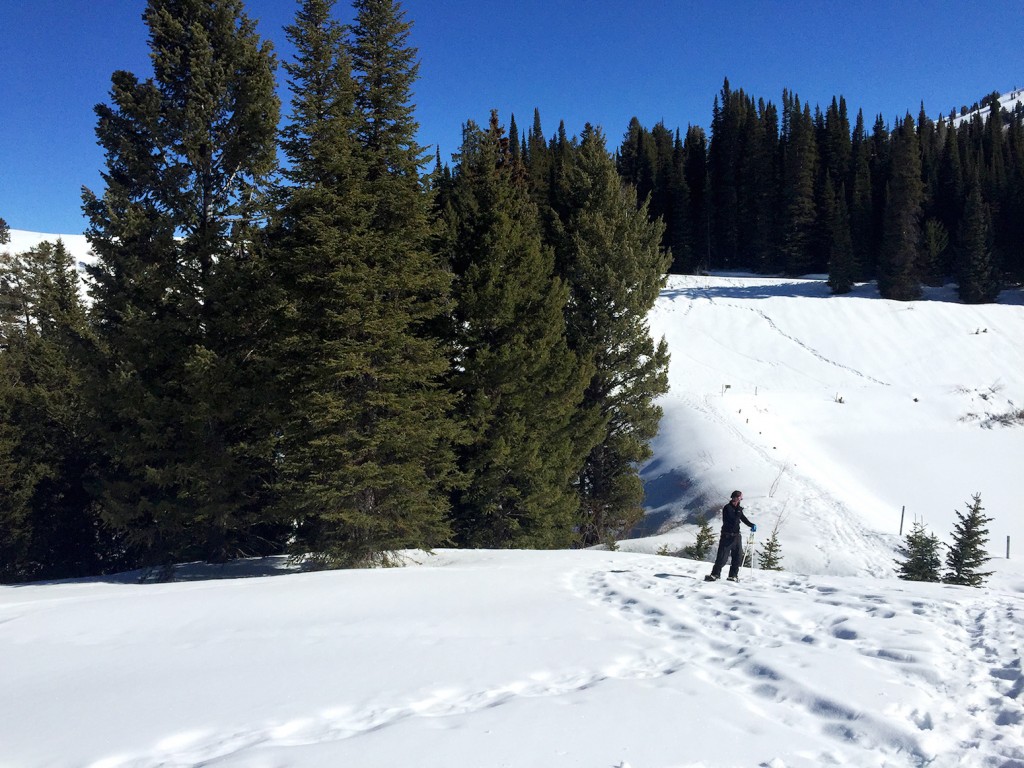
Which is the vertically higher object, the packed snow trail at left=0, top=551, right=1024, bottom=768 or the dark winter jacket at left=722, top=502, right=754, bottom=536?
the dark winter jacket at left=722, top=502, right=754, bottom=536

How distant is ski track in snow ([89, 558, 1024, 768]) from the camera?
442cm

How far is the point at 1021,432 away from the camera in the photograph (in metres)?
29.2

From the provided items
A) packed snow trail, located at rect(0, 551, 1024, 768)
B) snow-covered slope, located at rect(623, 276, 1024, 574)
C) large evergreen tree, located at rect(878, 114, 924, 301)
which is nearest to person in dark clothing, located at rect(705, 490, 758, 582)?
packed snow trail, located at rect(0, 551, 1024, 768)

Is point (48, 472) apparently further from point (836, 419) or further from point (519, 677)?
point (836, 419)

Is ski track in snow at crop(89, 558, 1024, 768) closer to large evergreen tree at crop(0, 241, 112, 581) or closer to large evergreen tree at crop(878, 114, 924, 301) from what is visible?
large evergreen tree at crop(0, 241, 112, 581)

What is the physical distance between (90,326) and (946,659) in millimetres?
18230

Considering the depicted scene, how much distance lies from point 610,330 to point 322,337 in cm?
981

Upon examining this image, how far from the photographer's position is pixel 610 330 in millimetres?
19625

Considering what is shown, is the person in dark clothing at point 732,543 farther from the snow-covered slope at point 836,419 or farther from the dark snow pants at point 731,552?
the snow-covered slope at point 836,419

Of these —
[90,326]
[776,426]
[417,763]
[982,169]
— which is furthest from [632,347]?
[982,169]

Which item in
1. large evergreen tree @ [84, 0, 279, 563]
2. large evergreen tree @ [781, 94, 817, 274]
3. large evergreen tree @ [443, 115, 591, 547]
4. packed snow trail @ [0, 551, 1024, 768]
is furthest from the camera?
large evergreen tree @ [781, 94, 817, 274]

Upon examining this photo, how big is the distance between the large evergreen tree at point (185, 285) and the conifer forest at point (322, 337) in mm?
66

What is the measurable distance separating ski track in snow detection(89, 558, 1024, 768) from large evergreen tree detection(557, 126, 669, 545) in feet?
36.6

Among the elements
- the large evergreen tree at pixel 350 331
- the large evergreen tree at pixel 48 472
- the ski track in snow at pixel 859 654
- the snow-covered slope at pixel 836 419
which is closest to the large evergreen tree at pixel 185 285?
the large evergreen tree at pixel 350 331
